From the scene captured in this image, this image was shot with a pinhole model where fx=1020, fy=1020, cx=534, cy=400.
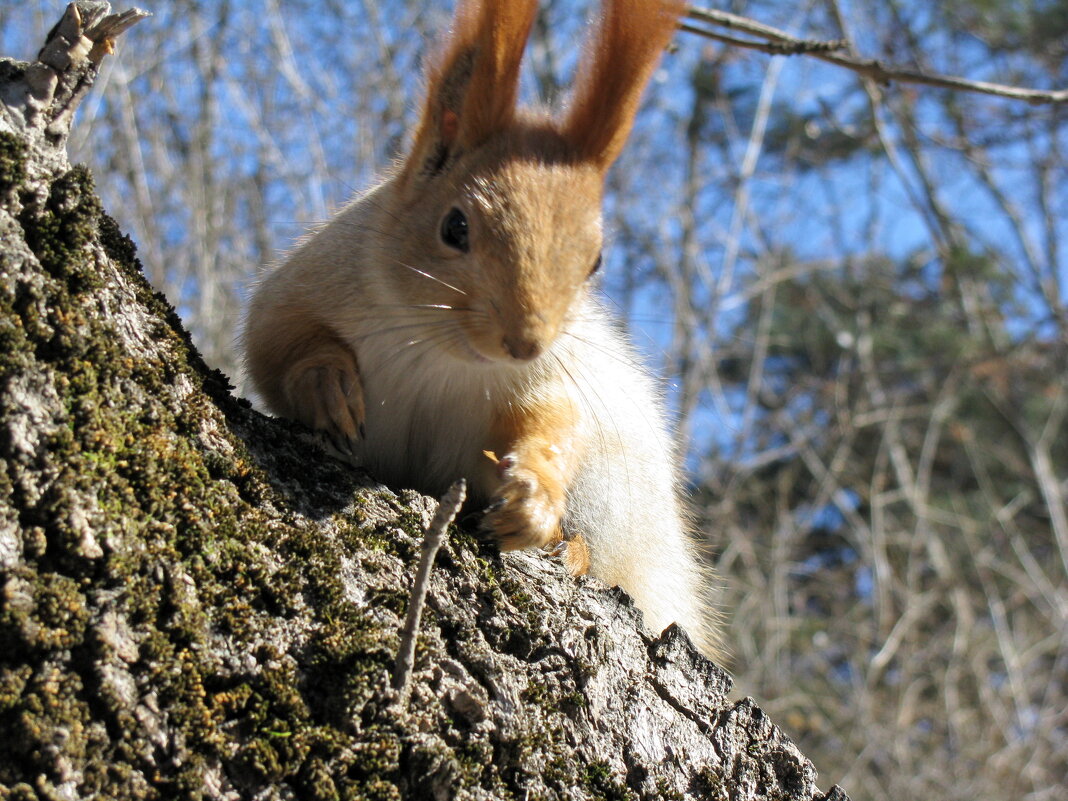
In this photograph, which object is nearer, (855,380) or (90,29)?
(90,29)

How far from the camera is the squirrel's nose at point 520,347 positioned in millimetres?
2105

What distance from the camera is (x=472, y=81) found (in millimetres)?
2533

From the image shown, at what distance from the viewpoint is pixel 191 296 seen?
7637 mm

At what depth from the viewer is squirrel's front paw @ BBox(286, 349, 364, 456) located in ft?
7.51

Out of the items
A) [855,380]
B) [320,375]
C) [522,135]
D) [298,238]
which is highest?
[855,380]

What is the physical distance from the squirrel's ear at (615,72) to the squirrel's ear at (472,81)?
18 cm

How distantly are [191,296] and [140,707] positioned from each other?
6.77 meters

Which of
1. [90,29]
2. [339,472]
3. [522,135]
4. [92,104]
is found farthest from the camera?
[92,104]

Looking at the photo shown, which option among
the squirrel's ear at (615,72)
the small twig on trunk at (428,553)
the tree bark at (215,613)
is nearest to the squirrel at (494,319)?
the squirrel's ear at (615,72)

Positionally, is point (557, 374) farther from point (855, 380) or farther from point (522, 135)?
point (855, 380)

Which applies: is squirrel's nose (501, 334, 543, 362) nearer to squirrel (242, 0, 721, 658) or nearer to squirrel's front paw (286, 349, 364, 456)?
squirrel (242, 0, 721, 658)

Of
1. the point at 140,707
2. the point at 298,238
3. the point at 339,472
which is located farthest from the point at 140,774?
the point at 298,238

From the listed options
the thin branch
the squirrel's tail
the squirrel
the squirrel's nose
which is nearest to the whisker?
the squirrel

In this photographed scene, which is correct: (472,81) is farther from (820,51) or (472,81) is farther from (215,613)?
(215,613)
